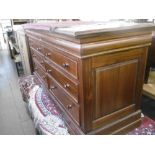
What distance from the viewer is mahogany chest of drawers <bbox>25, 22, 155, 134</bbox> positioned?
76 centimetres

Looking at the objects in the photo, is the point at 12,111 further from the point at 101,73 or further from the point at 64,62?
the point at 101,73

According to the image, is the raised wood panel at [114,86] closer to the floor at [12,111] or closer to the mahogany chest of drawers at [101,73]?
the mahogany chest of drawers at [101,73]

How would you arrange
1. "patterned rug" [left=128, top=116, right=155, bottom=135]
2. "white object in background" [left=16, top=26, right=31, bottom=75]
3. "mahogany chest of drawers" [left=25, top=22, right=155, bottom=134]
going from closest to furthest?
"mahogany chest of drawers" [left=25, top=22, right=155, bottom=134], "patterned rug" [left=128, top=116, right=155, bottom=135], "white object in background" [left=16, top=26, right=31, bottom=75]

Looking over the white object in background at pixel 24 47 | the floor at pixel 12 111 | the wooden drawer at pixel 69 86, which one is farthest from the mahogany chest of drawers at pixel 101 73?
the white object in background at pixel 24 47

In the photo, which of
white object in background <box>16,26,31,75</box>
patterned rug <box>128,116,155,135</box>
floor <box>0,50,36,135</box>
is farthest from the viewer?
white object in background <box>16,26,31,75</box>

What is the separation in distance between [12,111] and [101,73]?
1.73m

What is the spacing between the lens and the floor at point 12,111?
176 cm

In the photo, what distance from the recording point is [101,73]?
2.71 feet

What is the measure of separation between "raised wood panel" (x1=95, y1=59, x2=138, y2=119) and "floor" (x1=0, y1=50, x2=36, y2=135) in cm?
107

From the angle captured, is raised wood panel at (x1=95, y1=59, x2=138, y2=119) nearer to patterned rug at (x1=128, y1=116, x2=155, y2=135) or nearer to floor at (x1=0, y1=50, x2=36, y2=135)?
patterned rug at (x1=128, y1=116, x2=155, y2=135)

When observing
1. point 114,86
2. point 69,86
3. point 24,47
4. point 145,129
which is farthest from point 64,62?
point 24,47

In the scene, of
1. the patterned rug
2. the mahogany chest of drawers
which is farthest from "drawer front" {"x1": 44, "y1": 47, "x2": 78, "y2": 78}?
the patterned rug

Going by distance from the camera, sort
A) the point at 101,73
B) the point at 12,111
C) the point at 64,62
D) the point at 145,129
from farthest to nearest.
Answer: the point at 12,111, the point at 145,129, the point at 64,62, the point at 101,73
